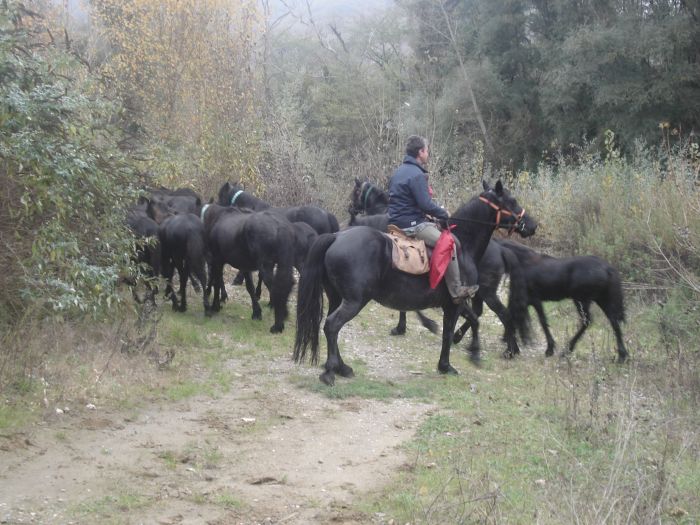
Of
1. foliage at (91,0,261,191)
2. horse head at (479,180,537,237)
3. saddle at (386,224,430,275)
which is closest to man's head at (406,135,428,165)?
saddle at (386,224,430,275)

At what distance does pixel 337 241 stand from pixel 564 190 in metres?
12.2

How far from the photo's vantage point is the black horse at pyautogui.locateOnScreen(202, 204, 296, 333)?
44.0 ft

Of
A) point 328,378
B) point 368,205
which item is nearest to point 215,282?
point 368,205

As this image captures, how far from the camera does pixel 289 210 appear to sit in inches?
665

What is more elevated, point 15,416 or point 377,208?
point 377,208

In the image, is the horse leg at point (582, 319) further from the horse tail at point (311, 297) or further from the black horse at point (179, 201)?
the black horse at point (179, 201)

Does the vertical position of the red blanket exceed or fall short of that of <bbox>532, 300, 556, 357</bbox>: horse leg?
it exceeds it

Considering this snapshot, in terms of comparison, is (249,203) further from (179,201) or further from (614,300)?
(614,300)

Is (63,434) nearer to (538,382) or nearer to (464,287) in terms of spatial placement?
(464,287)

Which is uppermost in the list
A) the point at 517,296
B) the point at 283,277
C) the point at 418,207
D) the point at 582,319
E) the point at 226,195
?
the point at 418,207

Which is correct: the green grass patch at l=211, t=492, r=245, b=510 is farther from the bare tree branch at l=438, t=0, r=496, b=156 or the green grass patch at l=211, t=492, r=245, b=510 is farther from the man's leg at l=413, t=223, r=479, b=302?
the bare tree branch at l=438, t=0, r=496, b=156

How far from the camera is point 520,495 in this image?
6.77m

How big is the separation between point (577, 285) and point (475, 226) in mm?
2577

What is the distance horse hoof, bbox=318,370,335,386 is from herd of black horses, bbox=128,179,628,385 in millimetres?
14
